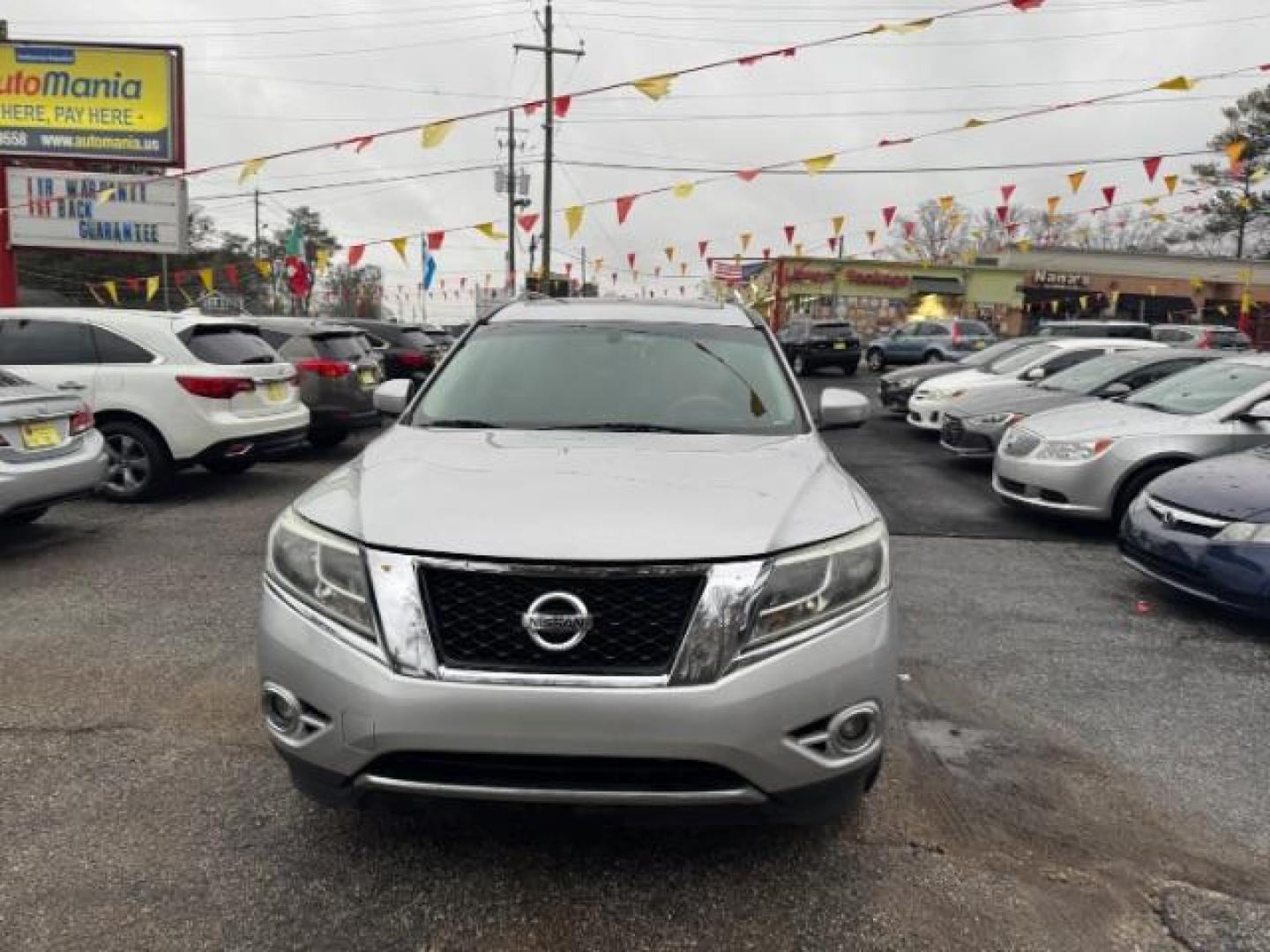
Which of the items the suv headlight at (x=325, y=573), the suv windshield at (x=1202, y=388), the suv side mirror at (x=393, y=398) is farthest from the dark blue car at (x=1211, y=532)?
the suv headlight at (x=325, y=573)

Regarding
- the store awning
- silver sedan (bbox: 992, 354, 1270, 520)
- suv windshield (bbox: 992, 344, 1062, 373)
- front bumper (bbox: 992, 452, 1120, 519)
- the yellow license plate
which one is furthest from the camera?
the store awning

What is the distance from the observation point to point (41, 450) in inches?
234

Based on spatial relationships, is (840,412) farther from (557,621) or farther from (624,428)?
(557,621)

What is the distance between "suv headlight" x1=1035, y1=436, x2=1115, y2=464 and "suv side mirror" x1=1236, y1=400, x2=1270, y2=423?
947mm

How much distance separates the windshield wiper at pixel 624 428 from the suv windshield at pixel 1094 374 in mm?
7914

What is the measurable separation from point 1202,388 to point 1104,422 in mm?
991

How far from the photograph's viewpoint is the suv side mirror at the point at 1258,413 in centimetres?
682

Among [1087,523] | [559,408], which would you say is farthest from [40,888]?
[1087,523]

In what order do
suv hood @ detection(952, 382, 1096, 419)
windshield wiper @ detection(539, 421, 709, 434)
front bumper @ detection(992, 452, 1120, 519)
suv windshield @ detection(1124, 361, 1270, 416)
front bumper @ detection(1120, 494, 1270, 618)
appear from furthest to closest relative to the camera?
suv hood @ detection(952, 382, 1096, 419) → suv windshield @ detection(1124, 361, 1270, 416) → front bumper @ detection(992, 452, 1120, 519) → front bumper @ detection(1120, 494, 1270, 618) → windshield wiper @ detection(539, 421, 709, 434)

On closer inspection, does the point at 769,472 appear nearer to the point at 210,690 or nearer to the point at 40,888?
the point at 40,888

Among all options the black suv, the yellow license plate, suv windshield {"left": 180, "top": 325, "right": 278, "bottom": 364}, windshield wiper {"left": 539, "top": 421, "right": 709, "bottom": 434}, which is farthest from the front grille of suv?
the black suv

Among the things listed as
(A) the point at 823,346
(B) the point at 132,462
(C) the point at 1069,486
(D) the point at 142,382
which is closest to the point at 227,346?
(D) the point at 142,382

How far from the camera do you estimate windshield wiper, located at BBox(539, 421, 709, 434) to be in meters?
3.37

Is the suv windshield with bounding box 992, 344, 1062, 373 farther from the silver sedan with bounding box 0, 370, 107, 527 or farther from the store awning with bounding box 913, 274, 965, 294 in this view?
the store awning with bounding box 913, 274, 965, 294
